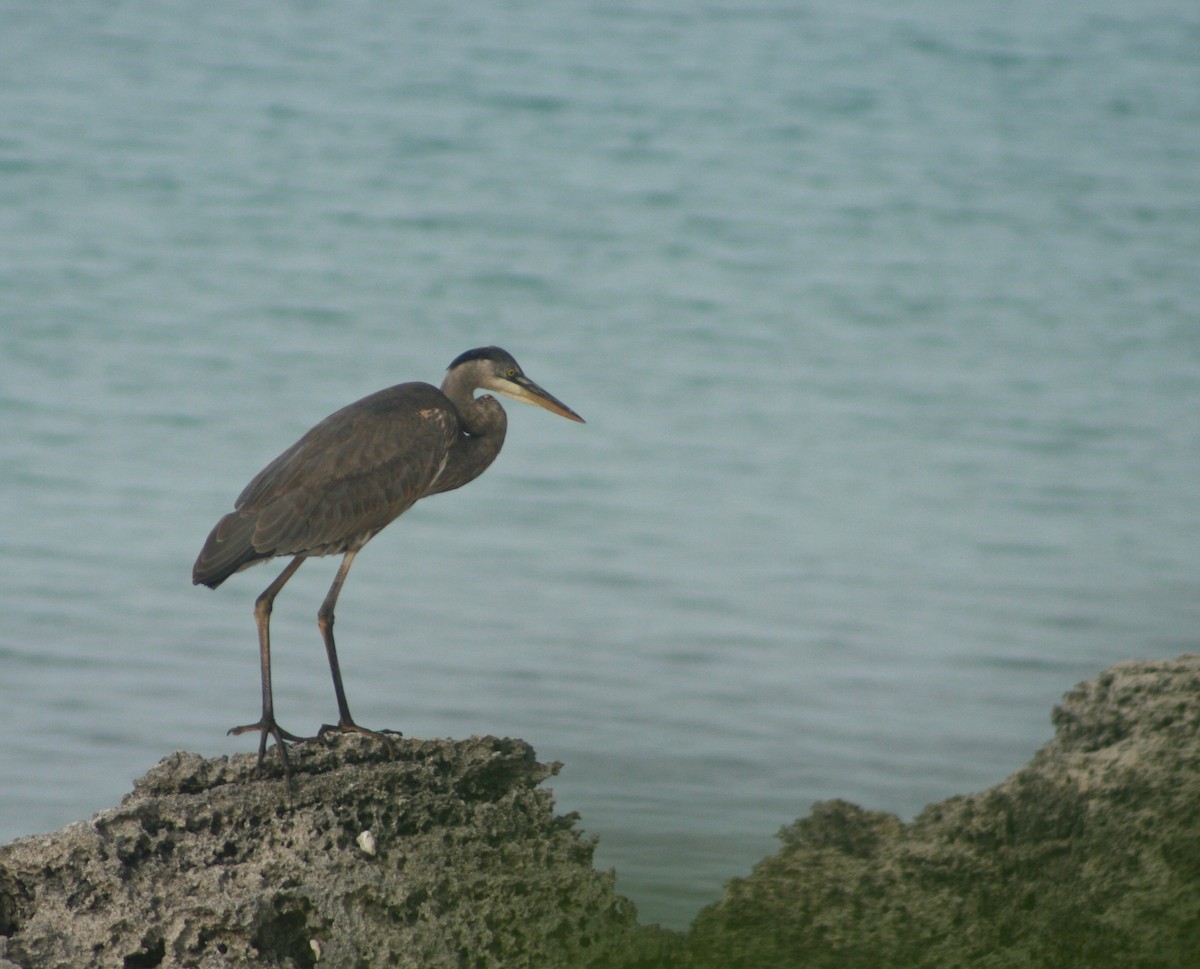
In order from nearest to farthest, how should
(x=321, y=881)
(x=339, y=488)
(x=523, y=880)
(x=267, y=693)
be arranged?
(x=321, y=881)
(x=523, y=880)
(x=267, y=693)
(x=339, y=488)

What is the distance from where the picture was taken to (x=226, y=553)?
14.7 ft

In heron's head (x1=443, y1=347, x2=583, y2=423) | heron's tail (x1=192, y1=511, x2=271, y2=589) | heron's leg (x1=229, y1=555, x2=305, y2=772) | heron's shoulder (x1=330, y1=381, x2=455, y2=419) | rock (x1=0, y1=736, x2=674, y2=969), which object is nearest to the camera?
rock (x1=0, y1=736, x2=674, y2=969)

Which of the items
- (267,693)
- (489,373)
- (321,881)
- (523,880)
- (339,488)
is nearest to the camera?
(321,881)

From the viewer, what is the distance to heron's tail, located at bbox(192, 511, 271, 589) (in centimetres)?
447

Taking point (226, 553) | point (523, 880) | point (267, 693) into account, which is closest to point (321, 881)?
point (523, 880)

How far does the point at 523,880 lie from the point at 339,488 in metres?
1.57

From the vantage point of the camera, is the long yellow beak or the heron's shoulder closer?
the heron's shoulder

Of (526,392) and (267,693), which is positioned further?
(526,392)

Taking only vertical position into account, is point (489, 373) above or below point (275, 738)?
above

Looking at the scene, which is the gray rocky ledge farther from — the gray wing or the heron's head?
the heron's head

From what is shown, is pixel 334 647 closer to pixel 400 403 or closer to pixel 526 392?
pixel 400 403

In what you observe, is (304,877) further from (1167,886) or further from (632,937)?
(1167,886)

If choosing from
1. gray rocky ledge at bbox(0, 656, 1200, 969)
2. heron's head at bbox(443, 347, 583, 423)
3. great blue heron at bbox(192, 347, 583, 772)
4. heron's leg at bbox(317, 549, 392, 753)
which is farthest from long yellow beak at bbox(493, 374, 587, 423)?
gray rocky ledge at bbox(0, 656, 1200, 969)

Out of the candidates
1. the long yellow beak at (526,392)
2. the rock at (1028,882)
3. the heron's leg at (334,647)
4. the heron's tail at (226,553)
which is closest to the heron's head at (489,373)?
the long yellow beak at (526,392)
